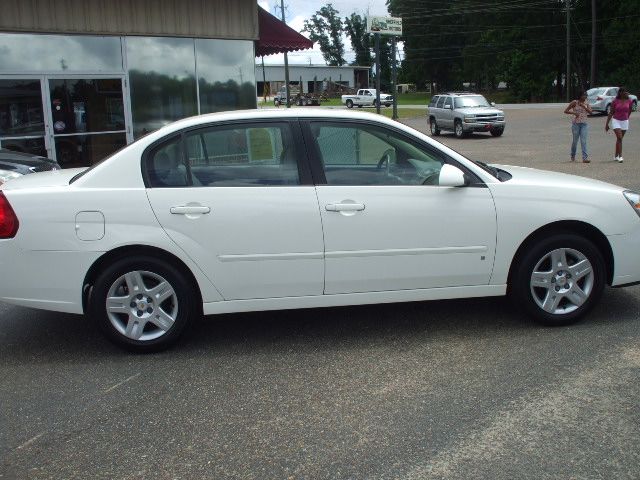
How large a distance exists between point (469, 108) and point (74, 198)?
2516 centimetres

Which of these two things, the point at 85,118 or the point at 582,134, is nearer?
the point at 85,118

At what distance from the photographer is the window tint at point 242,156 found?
4652mm

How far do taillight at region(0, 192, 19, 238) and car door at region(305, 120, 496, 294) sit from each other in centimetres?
203

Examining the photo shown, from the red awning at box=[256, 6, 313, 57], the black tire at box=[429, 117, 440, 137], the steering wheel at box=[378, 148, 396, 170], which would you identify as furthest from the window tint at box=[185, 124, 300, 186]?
the black tire at box=[429, 117, 440, 137]

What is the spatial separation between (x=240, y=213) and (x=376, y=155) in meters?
1.13

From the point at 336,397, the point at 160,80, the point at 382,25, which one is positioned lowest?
the point at 336,397

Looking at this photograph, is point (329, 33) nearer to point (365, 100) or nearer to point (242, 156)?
point (365, 100)

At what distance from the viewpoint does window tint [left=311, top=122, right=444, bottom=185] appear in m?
4.80

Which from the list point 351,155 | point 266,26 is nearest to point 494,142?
point 266,26

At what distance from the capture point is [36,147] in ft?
41.8

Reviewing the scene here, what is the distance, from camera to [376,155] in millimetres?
4941

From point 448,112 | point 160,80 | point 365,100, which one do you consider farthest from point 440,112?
point 365,100

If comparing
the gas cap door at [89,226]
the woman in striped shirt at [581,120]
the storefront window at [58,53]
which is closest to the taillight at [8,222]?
the gas cap door at [89,226]

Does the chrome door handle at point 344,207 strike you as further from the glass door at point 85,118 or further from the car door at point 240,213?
the glass door at point 85,118
